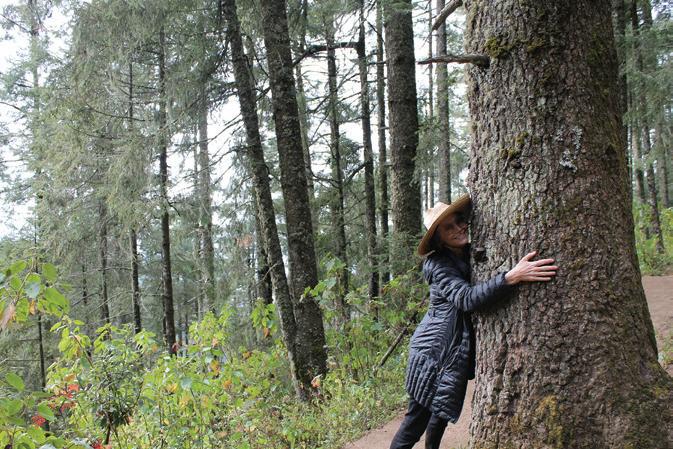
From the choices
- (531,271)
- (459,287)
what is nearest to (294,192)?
(459,287)

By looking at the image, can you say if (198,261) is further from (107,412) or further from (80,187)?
(107,412)

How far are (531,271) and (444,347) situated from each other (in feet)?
3.00

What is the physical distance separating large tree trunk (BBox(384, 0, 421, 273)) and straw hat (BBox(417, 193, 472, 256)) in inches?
171

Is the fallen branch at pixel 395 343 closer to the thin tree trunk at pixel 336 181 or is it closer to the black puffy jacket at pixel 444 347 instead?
the black puffy jacket at pixel 444 347

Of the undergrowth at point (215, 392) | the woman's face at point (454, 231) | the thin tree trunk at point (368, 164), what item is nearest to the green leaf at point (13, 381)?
the undergrowth at point (215, 392)

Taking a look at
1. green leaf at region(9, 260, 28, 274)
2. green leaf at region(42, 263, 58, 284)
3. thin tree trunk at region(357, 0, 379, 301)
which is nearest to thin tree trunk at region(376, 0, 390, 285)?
thin tree trunk at region(357, 0, 379, 301)

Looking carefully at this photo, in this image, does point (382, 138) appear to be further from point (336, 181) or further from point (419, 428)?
point (419, 428)

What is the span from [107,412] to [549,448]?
4165 mm

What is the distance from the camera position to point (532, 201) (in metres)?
2.64

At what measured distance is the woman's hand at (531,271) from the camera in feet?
8.40

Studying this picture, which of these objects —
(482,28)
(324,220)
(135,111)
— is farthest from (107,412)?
(324,220)

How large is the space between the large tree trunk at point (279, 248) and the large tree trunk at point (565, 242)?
4.59m

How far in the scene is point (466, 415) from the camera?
504 cm

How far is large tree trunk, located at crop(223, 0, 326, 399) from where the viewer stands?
281 inches
